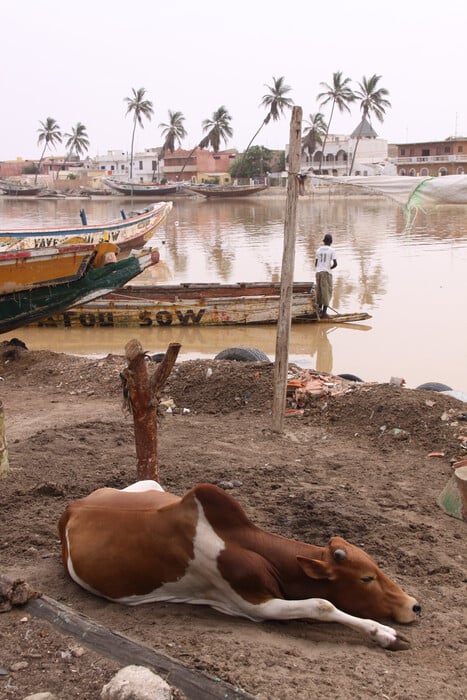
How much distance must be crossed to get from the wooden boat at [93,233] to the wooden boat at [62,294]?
2.93 m

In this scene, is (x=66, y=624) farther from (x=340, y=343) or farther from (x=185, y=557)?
(x=340, y=343)

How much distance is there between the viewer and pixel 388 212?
4169 cm

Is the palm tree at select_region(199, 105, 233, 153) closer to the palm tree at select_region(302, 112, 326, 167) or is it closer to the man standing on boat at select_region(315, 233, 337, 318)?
the palm tree at select_region(302, 112, 326, 167)

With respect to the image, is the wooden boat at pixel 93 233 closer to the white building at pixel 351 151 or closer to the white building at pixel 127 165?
the white building at pixel 351 151

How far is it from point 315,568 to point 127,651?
91cm

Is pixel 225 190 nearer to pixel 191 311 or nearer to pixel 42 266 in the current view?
pixel 191 311

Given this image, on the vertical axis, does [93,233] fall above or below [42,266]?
above

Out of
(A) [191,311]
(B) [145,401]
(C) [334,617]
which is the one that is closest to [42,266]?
(A) [191,311]

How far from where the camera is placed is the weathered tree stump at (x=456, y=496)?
4.72 meters

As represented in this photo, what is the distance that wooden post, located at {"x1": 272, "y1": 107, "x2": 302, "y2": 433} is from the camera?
21.0 feet

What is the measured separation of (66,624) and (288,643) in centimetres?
95

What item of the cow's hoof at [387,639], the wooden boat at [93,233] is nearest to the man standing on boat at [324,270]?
the wooden boat at [93,233]

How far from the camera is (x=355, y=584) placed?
3.21m

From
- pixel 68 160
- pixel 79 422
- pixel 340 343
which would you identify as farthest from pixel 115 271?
pixel 68 160
